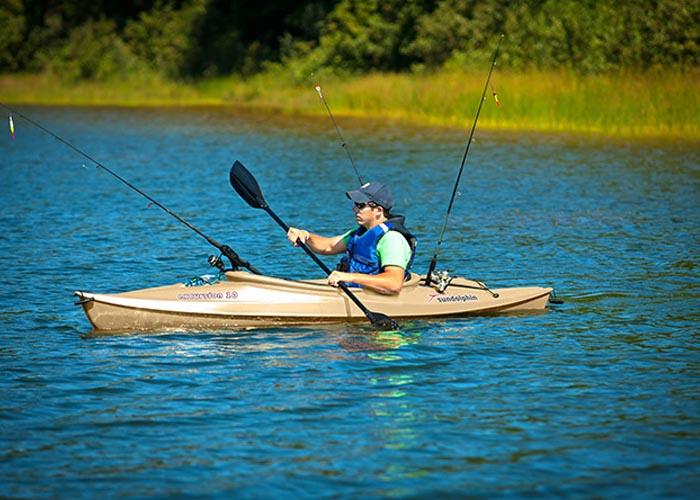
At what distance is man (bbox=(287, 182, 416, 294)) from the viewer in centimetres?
956

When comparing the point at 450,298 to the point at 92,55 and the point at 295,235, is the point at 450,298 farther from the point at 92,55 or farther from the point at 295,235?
the point at 92,55

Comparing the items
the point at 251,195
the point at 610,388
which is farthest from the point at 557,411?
the point at 251,195

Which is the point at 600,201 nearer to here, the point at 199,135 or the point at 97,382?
the point at 97,382

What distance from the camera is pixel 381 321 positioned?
31.2 ft

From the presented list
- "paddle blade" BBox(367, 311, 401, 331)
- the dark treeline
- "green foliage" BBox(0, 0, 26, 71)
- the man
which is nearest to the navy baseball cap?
the man

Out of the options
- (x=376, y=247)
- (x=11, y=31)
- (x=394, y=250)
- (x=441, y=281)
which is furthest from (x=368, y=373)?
(x=11, y=31)

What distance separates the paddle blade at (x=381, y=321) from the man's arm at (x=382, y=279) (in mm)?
199

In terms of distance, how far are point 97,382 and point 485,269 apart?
509 cm

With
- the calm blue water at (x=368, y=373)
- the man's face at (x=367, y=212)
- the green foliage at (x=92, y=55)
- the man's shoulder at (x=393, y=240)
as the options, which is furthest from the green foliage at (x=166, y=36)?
the man's shoulder at (x=393, y=240)

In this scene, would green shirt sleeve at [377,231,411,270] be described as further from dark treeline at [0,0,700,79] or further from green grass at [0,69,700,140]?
dark treeline at [0,0,700,79]

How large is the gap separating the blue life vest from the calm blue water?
53 centimetres

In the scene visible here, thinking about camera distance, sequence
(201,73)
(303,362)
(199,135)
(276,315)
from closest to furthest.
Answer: (303,362)
(276,315)
(199,135)
(201,73)

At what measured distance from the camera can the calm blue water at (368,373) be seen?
6645 mm

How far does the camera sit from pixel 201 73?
45.1m
